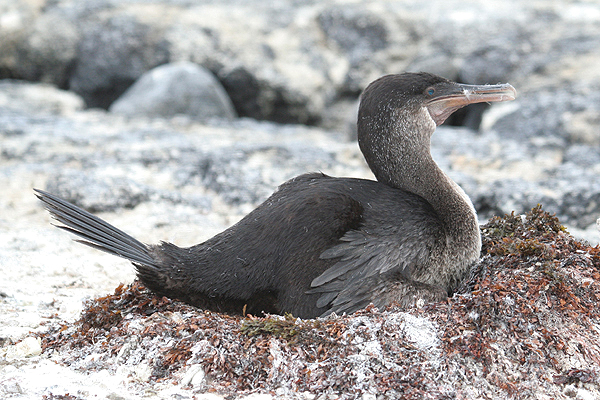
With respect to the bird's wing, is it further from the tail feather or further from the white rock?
the white rock

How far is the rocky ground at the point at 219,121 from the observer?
4.20 metres

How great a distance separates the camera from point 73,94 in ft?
36.0

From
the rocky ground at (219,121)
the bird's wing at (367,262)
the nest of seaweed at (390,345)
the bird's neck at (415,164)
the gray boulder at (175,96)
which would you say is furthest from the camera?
the gray boulder at (175,96)

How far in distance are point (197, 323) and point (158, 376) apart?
1.10 ft

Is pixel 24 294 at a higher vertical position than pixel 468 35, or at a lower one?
lower

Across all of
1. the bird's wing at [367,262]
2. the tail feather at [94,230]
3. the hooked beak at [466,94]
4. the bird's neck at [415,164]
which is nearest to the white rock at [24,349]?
the tail feather at [94,230]

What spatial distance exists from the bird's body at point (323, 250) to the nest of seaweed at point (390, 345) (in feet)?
0.53

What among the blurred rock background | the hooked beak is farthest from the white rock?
the blurred rock background

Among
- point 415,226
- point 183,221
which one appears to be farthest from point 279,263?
point 183,221

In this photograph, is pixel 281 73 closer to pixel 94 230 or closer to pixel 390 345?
pixel 94 230

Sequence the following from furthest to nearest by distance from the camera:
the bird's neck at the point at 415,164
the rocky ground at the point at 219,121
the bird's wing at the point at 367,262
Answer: the rocky ground at the point at 219,121
the bird's neck at the point at 415,164
the bird's wing at the point at 367,262

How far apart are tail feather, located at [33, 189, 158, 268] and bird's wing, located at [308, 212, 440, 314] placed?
0.91 metres

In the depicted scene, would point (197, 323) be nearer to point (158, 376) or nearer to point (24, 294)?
point (158, 376)

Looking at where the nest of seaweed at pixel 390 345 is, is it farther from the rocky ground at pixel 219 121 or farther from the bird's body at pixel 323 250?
the bird's body at pixel 323 250
